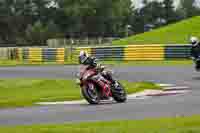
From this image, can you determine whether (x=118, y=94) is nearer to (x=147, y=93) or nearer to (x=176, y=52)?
(x=147, y=93)

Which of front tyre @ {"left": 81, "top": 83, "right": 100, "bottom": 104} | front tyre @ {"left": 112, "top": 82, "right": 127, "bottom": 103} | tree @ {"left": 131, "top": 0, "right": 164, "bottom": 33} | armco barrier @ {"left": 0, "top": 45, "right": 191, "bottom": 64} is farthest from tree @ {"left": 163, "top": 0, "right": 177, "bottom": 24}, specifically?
front tyre @ {"left": 81, "top": 83, "right": 100, "bottom": 104}

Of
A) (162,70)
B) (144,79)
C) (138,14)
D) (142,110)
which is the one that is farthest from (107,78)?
(138,14)

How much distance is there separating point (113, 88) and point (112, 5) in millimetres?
96505

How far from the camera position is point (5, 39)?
356 feet

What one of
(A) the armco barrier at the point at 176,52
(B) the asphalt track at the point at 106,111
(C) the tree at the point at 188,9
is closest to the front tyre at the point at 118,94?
(B) the asphalt track at the point at 106,111

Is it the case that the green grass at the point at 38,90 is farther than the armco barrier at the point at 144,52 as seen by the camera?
No

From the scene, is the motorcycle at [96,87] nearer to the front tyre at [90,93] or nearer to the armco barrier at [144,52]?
the front tyre at [90,93]

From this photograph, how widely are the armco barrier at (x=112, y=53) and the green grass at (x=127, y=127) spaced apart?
28.3 metres

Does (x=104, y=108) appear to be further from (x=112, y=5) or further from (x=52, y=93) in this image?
(x=112, y=5)

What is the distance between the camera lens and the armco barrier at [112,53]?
40.1m

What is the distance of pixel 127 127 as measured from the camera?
10.7 m

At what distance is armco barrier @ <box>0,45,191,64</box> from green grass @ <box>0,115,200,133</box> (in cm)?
2827

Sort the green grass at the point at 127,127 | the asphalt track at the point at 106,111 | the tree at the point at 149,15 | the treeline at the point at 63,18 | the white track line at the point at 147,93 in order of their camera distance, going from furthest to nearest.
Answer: the tree at the point at 149,15
the treeline at the point at 63,18
the white track line at the point at 147,93
the asphalt track at the point at 106,111
the green grass at the point at 127,127

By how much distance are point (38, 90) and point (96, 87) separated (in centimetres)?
590
